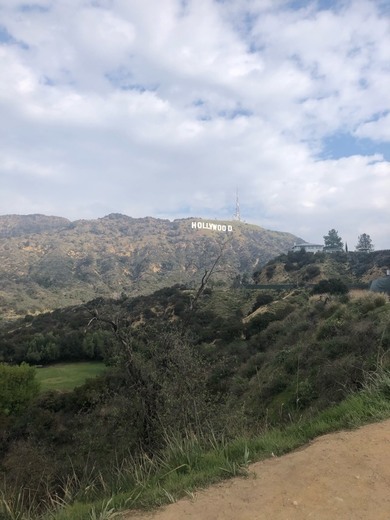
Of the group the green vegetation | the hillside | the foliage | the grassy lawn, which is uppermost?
the hillside

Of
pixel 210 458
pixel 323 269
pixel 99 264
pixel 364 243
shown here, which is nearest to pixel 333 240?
pixel 364 243

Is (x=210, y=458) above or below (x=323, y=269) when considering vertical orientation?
below

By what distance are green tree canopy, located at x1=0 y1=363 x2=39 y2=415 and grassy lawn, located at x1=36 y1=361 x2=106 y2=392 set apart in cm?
421

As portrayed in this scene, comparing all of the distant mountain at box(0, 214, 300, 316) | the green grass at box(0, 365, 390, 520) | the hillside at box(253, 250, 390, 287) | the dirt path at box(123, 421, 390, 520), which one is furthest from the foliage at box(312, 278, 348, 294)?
the distant mountain at box(0, 214, 300, 316)

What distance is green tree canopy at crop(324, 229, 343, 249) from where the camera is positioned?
10544 cm

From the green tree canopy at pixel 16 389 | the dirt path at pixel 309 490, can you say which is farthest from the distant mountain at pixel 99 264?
the dirt path at pixel 309 490

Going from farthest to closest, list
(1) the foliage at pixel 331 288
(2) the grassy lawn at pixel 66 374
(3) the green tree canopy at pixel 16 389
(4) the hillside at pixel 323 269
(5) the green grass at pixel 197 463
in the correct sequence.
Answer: (4) the hillside at pixel 323 269 → (2) the grassy lawn at pixel 66 374 → (1) the foliage at pixel 331 288 → (3) the green tree canopy at pixel 16 389 → (5) the green grass at pixel 197 463

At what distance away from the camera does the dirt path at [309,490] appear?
3.54 m

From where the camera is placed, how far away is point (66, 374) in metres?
42.4

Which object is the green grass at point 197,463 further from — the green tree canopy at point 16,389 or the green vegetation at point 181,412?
the green tree canopy at point 16,389

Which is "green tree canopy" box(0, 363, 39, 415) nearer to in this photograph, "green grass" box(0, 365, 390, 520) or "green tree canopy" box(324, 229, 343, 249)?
"green grass" box(0, 365, 390, 520)

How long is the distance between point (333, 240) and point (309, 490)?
112662 mm

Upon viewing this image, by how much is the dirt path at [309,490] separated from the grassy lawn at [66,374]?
33243 mm

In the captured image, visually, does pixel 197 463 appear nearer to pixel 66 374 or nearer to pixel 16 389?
pixel 16 389
